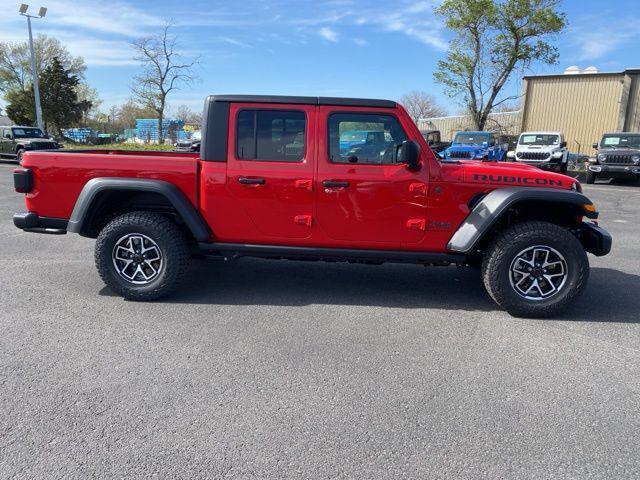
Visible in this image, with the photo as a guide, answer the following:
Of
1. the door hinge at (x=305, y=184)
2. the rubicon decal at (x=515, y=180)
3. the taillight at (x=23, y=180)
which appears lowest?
the taillight at (x=23, y=180)

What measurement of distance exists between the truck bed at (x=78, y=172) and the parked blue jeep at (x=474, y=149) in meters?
15.1

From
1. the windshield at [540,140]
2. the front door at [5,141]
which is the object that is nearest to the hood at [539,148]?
the windshield at [540,140]

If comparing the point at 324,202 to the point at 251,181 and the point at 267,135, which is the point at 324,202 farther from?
the point at 267,135

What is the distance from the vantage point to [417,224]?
4434 millimetres

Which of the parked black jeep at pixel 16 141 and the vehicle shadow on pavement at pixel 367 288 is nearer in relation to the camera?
the vehicle shadow on pavement at pixel 367 288

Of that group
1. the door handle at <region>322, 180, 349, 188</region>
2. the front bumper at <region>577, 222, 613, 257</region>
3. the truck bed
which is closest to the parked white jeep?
the front bumper at <region>577, 222, 613, 257</region>

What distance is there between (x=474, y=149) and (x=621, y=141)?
5487mm

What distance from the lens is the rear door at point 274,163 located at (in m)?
4.43

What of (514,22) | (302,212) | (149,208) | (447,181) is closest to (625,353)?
(447,181)

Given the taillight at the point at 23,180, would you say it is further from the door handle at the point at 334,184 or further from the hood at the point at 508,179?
the hood at the point at 508,179

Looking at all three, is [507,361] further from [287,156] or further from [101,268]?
[101,268]

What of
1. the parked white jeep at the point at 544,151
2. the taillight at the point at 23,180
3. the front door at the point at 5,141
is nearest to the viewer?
the taillight at the point at 23,180

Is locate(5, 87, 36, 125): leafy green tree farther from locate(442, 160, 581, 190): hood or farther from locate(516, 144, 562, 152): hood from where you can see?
locate(442, 160, 581, 190): hood

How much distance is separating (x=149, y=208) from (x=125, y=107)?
76.5 metres
